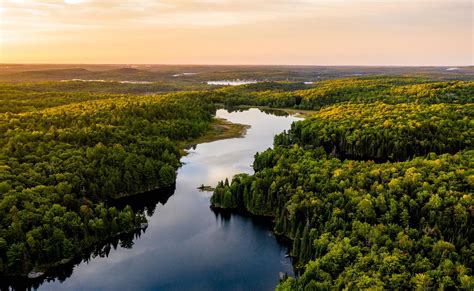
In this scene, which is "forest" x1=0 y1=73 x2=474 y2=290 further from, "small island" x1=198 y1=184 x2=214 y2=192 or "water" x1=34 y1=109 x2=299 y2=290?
"small island" x1=198 y1=184 x2=214 y2=192

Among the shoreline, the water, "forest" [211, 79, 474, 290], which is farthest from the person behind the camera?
the shoreline

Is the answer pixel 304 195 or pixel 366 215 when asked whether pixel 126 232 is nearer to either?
pixel 304 195

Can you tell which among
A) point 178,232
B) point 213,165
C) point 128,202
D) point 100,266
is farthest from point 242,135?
point 100,266

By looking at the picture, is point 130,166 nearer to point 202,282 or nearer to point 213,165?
point 213,165

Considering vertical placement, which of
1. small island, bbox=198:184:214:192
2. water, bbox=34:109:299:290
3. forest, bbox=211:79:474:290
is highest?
forest, bbox=211:79:474:290

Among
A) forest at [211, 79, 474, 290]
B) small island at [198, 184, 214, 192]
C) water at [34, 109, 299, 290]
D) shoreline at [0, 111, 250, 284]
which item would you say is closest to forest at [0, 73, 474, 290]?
forest at [211, 79, 474, 290]

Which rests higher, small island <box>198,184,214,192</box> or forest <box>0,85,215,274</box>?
forest <box>0,85,215,274</box>

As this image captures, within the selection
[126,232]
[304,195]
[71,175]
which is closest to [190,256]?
[126,232]

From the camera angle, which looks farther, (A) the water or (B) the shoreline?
(B) the shoreline
